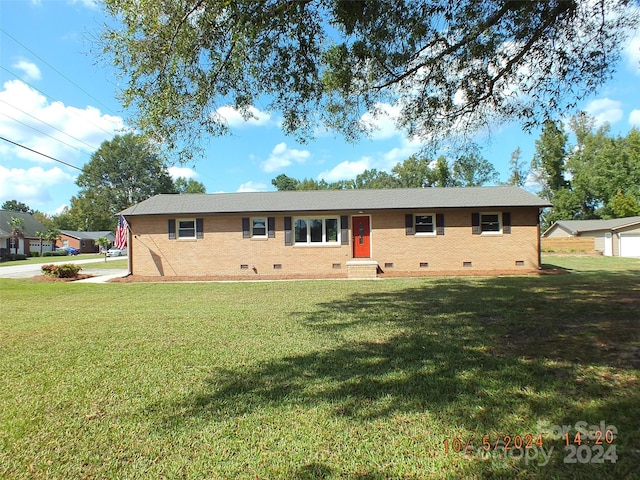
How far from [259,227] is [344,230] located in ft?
13.3

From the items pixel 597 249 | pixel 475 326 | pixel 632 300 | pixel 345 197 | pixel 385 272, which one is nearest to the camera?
pixel 475 326

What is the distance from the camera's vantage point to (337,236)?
16.5 meters

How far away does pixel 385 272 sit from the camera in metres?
16.1

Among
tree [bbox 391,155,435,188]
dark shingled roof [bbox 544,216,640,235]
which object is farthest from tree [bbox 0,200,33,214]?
dark shingled roof [bbox 544,216,640,235]

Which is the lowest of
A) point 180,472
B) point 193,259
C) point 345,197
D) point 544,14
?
point 180,472

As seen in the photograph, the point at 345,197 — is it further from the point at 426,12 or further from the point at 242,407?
the point at 242,407

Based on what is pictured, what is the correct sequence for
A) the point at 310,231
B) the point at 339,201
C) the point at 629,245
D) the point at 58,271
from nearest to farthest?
the point at 58,271, the point at 310,231, the point at 339,201, the point at 629,245

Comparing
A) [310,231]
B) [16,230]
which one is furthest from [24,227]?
[310,231]

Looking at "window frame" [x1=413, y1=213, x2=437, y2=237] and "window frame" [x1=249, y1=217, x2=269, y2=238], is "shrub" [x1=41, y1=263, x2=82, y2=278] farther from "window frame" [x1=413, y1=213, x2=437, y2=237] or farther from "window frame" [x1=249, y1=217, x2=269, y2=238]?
"window frame" [x1=413, y1=213, x2=437, y2=237]

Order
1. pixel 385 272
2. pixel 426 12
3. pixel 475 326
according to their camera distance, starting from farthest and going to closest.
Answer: pixel 385 272
pixel 426 12
pixel 475 326

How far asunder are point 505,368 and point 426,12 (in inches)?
241

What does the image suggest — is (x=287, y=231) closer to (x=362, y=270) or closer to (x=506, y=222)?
(x=362, y=270)

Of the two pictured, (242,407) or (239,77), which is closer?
(242,407)

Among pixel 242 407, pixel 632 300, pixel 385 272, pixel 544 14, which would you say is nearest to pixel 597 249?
pixel 385 272
